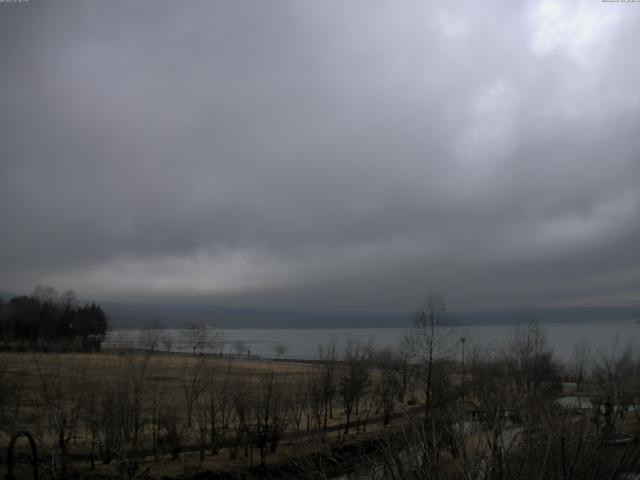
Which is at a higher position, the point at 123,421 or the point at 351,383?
the point at 123,421

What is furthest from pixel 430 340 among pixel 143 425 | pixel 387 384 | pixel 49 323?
pixel 49 323

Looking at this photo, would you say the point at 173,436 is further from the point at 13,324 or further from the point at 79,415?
the point at 13,324

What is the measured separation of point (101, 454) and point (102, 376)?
19971 mm

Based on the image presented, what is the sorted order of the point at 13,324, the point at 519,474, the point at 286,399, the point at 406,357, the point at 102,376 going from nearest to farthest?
1. the point at 519,474
2. the point at 286,399
3. the point at 102,376
4. the point at 406,357
5. the point at 13,324

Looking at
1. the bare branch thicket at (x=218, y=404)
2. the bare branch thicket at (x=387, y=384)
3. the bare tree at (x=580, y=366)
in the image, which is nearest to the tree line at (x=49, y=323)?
the bare branch thicket at (x=387, y=384)

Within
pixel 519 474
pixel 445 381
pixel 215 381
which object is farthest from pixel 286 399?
pixel 519 474

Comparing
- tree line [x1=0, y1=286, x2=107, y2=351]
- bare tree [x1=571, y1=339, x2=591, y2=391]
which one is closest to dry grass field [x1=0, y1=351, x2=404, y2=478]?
bare tree [x1=571, y1=339, x2=591, y2=391]

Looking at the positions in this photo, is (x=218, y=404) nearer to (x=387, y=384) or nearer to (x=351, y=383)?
(x=351, y=383)

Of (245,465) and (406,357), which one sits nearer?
(245,465)

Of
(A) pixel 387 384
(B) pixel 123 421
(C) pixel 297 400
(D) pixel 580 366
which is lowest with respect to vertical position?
(A) pixel 387 384

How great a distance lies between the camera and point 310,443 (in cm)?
4109

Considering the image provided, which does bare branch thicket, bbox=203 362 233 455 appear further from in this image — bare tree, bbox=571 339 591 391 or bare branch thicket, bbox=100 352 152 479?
bare tree, bbox=571 339 591 391

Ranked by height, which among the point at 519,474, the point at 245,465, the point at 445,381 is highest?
the point at 519,474

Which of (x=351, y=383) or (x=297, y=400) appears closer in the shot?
(x=297, y=400)
